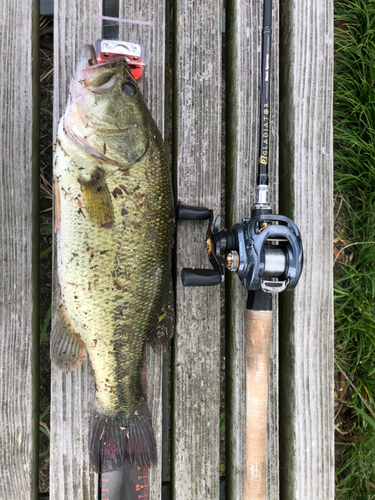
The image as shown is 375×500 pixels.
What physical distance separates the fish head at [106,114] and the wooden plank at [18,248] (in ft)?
1.24

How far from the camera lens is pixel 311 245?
184 centimetres

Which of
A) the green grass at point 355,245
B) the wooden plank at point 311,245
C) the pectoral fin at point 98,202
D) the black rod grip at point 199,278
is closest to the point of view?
the pectoral fin at point 98,202

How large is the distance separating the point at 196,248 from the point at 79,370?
2.83 feet

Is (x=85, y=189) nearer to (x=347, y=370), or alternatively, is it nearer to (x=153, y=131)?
(x=153, y=131)

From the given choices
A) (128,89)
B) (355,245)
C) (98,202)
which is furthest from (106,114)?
(355,245)

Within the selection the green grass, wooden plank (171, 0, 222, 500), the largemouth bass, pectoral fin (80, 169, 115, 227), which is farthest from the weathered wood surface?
the green grass

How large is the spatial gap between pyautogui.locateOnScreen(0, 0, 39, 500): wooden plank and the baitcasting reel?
2.77 ft

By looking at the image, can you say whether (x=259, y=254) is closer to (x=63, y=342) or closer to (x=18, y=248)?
(x=63, y=342)

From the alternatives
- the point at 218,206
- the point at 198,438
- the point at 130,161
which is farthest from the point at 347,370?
the point at 130,161

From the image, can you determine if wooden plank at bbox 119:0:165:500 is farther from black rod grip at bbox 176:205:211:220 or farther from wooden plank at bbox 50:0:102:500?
black rod grip at bbox 176:205:211:220

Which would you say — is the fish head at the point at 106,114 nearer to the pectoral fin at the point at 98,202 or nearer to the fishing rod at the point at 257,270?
the pectoral fin at the point at 98,202

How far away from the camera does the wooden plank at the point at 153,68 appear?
5.74 feet

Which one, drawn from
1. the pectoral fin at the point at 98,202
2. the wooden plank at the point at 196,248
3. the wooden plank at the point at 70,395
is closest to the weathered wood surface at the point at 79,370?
the wooden plank at the point at 70,395

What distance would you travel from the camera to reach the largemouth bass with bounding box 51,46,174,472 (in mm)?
1440
